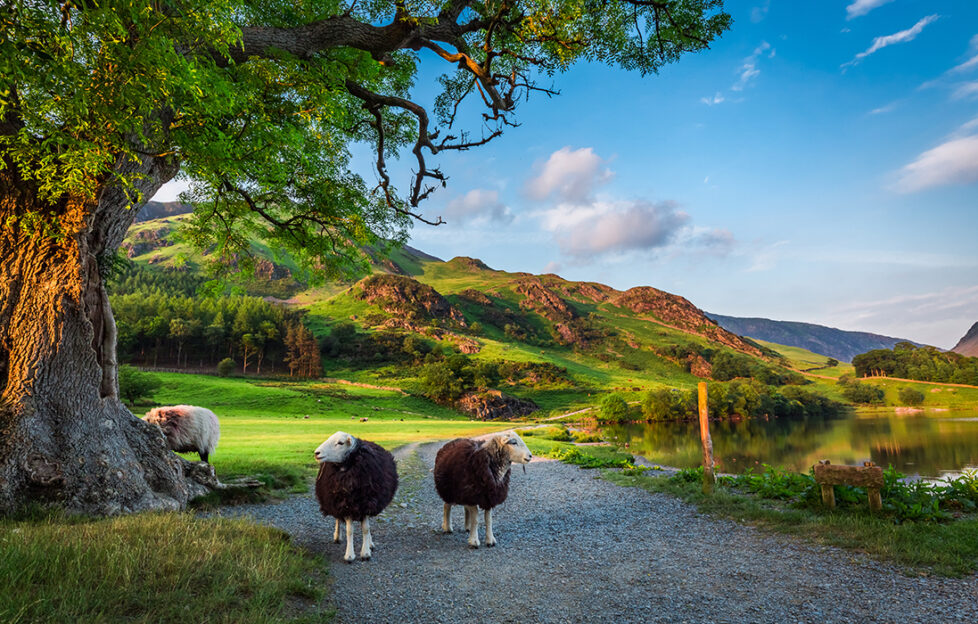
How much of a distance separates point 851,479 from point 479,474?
Result: 7094 mm

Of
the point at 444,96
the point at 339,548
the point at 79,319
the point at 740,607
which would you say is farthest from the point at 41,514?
the point at 444,96

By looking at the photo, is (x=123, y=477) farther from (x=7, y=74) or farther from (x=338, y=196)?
(x=338, y=196)

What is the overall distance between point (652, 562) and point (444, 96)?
38.1 ft

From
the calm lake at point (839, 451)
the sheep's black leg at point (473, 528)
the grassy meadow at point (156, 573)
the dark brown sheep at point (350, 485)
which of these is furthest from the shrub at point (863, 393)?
the grassy meadow at point (156, 573)

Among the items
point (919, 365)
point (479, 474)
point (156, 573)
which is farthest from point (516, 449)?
point (919, 365)

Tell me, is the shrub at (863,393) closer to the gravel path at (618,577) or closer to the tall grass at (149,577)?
the gravel path at (618,577)

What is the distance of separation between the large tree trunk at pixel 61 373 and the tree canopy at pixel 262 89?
0.37m

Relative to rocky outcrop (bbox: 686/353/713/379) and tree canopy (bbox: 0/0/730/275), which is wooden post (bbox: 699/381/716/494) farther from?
rocky outcrop (bbox: 686/353/713/379)

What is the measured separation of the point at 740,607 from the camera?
501 centimetres

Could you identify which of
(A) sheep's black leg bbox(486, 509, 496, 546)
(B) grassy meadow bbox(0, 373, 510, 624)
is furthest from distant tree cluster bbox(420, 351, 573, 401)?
(B) grassy meadow bbox(0, 373, 510, 624)

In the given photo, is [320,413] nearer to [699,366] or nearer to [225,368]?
[225,368]

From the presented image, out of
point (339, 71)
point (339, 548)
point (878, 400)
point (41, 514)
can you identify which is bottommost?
point (878, 400)

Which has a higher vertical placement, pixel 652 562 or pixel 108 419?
pixel 108 419

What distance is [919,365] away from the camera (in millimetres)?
134500
